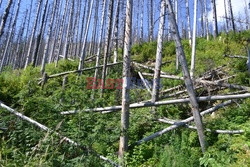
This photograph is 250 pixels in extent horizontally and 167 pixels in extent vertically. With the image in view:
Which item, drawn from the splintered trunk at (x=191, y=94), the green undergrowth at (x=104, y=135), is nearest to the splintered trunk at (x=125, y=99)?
the green undergrowth at (x=104, y=135)

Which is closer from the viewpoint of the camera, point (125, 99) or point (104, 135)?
point (104, 135)

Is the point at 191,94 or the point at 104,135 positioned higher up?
the point at 191,94

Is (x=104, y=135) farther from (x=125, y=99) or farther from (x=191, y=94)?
(x=191, y=94)

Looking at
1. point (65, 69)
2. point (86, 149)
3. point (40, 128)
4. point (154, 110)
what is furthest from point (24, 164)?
point (65, 69)

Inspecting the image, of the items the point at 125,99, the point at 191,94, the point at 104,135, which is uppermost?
the point at 191,94

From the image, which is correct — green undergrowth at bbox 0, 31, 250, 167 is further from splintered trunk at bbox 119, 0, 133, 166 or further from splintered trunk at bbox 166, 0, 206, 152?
splintered trunk at bbox 166, 0, 206, 152

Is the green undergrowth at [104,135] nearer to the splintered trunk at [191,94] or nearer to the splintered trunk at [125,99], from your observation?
the splintered trunk at [125,99]

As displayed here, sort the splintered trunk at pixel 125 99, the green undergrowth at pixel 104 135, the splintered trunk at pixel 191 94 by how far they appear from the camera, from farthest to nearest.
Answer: the splintered trunk at pixel 125 99
the splintered trunk at pixel 191 94
the green undergrowth at pixel 104 135

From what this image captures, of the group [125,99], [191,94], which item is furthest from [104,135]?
[191,94]

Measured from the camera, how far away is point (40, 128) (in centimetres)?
536

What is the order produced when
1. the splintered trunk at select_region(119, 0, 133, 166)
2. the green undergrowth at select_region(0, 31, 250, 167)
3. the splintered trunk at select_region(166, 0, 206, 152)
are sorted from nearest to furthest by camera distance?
the green undergrowth at select_region(0, 31, 250, 167) < the splintered trunk at select_region(166, 0, 206, 152) < the splintered trunk at select_region(119, 0, 133, 166)

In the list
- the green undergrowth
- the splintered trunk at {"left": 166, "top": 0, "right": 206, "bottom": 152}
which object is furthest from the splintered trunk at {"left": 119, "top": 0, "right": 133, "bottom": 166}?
the splintered trunk at {"left": 166, "top": 0, "right": 206, "bottom": 152}

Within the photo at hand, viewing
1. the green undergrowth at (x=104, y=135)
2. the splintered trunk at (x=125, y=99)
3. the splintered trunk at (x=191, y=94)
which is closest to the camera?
the green undergrowth at (x=104, y=135)

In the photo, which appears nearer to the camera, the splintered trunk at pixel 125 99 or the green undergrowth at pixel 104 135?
the green undergrowth at pixel 104 135
